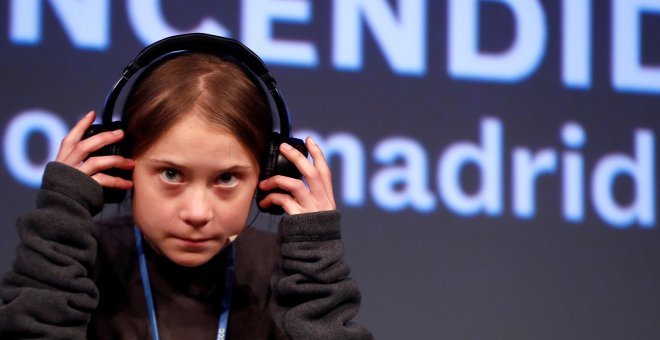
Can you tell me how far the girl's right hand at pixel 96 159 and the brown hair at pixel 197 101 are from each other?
0.02 m

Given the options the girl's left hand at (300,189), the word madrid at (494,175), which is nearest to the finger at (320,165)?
the girl's left hand at (300,189)

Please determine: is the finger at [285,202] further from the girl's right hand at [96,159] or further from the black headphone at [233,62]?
the girl's right hand at [96,159]

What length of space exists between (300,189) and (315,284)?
12cm

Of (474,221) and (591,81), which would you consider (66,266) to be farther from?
(591,81)

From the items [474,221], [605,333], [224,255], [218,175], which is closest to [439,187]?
[474,221]

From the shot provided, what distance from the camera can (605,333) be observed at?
1.78 metres

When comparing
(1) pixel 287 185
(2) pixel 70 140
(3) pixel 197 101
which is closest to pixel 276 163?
(1) pixel 287 185

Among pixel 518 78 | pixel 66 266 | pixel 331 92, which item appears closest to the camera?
pixel 66 266

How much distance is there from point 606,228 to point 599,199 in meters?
0.06

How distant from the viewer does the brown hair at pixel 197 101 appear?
949 mm

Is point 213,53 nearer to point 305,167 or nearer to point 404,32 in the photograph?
point 305,167

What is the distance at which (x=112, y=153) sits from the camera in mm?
980

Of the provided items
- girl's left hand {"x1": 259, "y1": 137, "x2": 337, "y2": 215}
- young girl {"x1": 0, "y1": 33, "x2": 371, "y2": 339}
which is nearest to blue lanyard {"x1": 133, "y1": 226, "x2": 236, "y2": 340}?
young girl {"x1": 0, "y1": 33, "x2": 371, "y2": 339}

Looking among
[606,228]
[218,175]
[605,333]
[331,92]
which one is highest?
[331,92]
